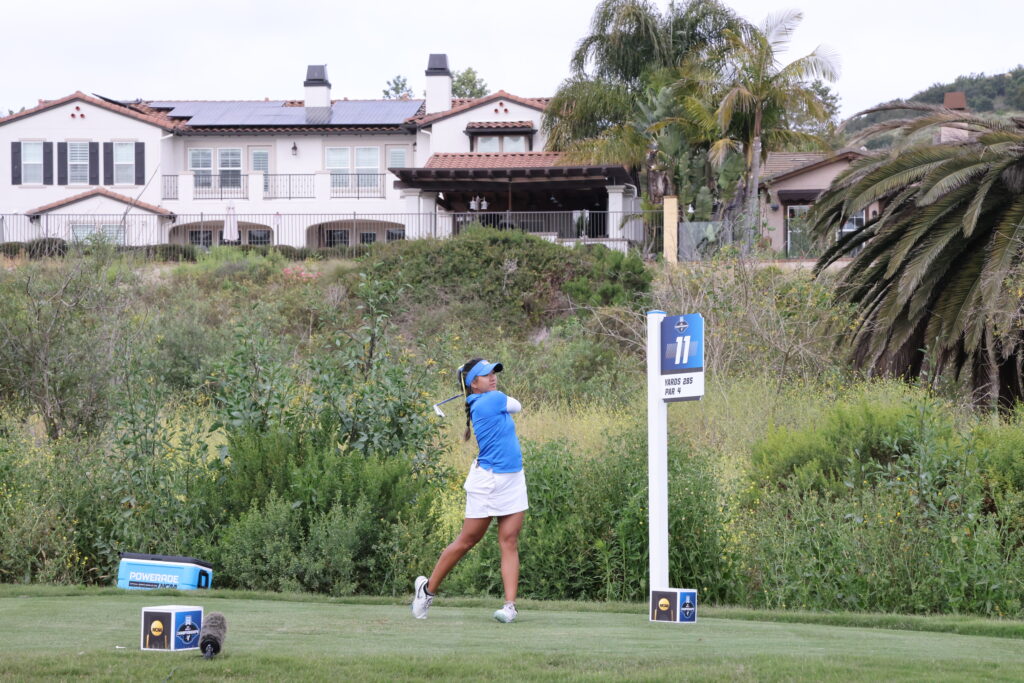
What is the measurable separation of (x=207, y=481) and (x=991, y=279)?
35.0 feet

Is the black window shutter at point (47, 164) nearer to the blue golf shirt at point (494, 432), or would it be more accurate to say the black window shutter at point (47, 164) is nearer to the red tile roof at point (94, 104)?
the red tile roof at point (94, 104)

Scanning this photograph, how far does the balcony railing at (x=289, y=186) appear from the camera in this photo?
4684cm

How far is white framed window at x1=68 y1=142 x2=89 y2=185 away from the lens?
48719mm

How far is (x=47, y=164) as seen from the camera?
48.7 metres

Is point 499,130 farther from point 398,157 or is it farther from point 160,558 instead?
point 160,558

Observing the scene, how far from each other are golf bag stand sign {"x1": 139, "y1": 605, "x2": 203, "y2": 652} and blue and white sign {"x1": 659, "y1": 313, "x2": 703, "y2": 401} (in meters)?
3.90

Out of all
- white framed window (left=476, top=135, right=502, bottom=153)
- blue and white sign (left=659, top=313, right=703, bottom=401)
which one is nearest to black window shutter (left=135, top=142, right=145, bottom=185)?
white framed window (left=476, top=135, right=502, bottom=153)

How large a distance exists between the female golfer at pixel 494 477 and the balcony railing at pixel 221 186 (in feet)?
130

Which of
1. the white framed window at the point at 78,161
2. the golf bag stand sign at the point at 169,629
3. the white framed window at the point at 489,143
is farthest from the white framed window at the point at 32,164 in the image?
the golf bag stand sign at the point at 169,629

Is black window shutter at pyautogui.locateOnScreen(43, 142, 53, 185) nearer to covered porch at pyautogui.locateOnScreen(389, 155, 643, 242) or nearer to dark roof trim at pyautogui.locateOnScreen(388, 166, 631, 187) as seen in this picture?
covered porch at pyautogui.locateOnScreen(389, 155, 643, 242)

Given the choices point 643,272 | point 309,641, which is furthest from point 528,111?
point 309,641

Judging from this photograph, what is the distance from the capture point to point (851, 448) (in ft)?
47.2

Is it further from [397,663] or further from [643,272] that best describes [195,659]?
[643,272]

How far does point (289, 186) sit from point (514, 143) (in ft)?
29.5
